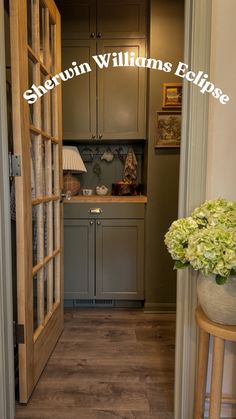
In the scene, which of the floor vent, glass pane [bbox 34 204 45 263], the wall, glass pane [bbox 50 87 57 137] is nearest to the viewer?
the wall

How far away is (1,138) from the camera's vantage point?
117cm

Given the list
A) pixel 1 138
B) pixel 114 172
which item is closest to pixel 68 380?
pixel 1 138

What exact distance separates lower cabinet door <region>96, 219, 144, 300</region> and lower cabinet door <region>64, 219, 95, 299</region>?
0.06 metres

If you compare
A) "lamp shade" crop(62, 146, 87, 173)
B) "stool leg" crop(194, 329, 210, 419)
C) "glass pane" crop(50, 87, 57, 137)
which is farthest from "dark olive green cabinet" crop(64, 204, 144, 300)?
"stool leg" crop(194, 329, 210, 419)

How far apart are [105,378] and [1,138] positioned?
4.52 ft

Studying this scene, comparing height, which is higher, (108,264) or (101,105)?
(101,105)

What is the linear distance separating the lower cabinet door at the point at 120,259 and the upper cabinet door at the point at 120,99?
81 cm

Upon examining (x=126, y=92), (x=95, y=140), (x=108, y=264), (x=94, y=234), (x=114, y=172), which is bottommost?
(x=108, y=264)

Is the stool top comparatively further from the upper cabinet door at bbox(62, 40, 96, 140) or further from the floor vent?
the upper cabinet door at bbox(62, 40, 96, 140)

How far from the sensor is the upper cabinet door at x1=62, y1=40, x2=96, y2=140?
245 centimetres

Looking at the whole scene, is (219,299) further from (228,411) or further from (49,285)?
(49,285)

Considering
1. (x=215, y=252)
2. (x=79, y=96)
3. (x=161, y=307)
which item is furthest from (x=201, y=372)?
(x=79, y=96)

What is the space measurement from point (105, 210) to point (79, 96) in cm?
105

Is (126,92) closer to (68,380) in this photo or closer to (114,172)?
Result: (114,172)
